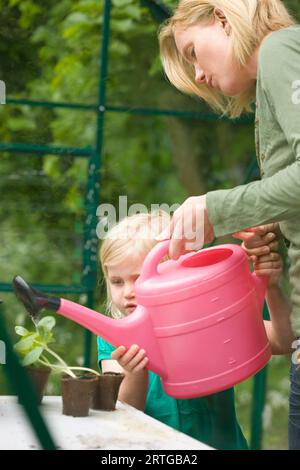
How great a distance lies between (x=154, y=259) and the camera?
1.52 metres

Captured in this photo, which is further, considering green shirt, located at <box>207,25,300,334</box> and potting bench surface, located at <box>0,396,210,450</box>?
green shirt, located at <box>207,25,300,334</box>

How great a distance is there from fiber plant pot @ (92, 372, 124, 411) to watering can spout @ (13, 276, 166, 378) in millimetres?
56

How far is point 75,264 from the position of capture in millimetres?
2881

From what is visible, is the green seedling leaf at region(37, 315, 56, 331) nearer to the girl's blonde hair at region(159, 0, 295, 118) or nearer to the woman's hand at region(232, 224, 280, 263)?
the woman's hand at region(232, 224, 280, 263)

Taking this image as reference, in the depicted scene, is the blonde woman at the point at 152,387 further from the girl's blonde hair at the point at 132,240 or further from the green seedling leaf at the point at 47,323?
A: the green seedling leaf at the point at 47,323

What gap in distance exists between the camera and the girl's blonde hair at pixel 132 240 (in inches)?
74.2

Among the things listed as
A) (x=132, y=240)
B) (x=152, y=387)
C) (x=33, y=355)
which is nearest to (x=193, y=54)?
(x=132, y=240)

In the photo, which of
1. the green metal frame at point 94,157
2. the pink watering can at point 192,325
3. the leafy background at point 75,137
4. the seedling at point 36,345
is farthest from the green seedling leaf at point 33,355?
the green metal frame at point 94,157

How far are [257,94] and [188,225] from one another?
227 millimetres

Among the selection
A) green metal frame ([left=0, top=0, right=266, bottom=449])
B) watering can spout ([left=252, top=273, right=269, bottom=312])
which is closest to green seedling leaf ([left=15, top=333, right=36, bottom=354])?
watering can spout ([left=252, top=273, right=269, bottom=312])

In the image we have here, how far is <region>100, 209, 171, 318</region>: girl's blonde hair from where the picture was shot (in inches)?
74.2

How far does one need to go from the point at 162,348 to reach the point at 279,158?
33 centimetres

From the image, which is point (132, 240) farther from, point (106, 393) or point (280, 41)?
point (280, 41)

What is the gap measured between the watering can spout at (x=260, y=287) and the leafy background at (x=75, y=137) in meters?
0.86
